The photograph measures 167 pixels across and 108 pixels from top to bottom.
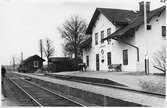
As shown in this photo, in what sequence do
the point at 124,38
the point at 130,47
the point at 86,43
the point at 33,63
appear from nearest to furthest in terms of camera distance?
the point at 130,47 → the point at 124,38 → the point at 86,43 → the point at 33,63

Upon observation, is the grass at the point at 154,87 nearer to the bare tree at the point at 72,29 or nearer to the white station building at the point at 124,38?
the white station building at the point at 124,38

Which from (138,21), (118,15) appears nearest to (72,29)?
(118,15)

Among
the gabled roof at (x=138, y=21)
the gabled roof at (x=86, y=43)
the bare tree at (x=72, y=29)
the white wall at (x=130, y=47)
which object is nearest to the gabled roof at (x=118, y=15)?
the gabled roof at (x=138, y=21)

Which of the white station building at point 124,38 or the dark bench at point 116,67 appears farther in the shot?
the dark bench at point 116,67

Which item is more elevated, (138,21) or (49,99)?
(138,21)

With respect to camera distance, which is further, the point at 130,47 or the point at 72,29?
the point at 72,29

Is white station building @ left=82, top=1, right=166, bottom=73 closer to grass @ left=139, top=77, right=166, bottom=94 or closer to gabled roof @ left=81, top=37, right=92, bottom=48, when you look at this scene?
gabled roof @ left=81, top=37, right=92, bottom=48

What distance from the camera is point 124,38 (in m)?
25.8

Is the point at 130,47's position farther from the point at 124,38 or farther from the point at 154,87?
the point at 154,87

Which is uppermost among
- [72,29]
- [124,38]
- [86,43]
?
[72,29]

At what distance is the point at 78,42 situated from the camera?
107ft

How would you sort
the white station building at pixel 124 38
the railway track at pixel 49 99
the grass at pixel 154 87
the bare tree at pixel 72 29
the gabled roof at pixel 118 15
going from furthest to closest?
1. the gabled roof at pixel 118 15
2. the bare tree at pixel 72 29
3. the white station building at pixel 124 38
4. the grass at pixel 154 87
5. the railway track at pixel 49 99

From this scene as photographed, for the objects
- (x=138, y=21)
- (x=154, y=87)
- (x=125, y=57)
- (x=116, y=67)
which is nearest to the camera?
(x=154, y=87)

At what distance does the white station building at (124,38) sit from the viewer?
72.7ft
